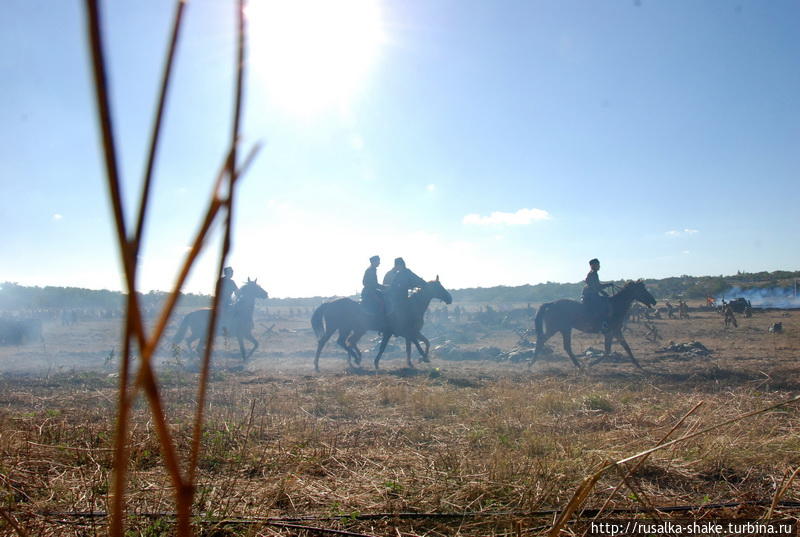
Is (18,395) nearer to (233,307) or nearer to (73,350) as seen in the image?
(233,307)

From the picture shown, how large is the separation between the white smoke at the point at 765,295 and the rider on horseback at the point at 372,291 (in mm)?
25123

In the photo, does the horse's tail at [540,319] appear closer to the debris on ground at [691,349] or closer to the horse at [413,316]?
the horse at [413,316]

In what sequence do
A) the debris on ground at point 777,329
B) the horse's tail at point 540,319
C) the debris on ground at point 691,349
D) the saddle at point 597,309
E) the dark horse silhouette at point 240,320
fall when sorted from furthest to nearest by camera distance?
1. the debris on ground at point 777,329
2. the dark horse silhouette at point 240,320
3. the debris on ground at point 691,349
4. the horse's tail at point 540,319
5. the saddle at point 597,309

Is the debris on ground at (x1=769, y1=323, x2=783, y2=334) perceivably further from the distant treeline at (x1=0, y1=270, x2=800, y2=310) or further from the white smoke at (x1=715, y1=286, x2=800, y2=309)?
the distant treeline at (x1=0, y1=270, x2=800, y2=310)

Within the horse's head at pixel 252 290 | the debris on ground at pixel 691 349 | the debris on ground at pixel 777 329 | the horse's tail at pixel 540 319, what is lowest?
the debris on ground at pixel 691 349

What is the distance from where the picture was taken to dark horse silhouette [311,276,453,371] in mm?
12148

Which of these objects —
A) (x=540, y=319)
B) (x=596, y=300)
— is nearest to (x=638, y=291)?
(x=596, y=300)

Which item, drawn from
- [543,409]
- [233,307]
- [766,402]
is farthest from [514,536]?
[233,307]

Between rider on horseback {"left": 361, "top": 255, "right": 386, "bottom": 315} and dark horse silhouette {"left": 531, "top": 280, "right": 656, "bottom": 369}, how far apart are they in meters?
4.08

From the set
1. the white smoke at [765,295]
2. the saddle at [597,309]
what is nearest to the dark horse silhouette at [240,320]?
the saddle at [597,309]

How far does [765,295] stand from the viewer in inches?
1217

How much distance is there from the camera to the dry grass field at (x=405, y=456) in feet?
6.64

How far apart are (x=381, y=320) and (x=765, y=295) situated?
1188 inches

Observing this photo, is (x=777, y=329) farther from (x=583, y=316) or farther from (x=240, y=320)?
(x=240, y=320)
